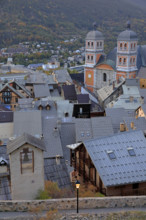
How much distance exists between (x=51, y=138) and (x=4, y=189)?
1396 centimetres

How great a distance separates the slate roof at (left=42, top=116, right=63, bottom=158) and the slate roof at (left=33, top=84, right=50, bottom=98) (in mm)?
22592

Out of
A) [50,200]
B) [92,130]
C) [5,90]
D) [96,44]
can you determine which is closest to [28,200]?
[50,200]

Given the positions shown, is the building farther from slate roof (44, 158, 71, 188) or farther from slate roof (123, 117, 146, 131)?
slate roof (123, 117, 146, 131)

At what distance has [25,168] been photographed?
17.6 m

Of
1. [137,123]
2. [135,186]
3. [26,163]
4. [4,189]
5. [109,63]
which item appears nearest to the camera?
[26,163]

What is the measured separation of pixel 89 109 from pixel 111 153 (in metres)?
27.8

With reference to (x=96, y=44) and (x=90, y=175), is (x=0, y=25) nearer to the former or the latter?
(x=96, y=44)

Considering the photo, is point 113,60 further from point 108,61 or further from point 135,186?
point 135,186

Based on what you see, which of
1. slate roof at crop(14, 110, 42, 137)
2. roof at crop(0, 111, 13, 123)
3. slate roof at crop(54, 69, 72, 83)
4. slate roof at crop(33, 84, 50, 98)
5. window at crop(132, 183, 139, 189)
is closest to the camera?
window at crop(132, 183, 139, 189)

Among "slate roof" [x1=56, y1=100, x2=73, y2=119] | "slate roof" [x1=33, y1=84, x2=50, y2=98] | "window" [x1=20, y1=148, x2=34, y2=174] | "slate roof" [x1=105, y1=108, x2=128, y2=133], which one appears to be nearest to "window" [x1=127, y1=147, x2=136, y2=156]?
"window" [x1=20, y1=148, x2=34, y2=174]

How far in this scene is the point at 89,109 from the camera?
4788cm

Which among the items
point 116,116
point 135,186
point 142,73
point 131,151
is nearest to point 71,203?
point 135,186

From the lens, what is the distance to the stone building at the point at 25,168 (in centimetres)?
1711

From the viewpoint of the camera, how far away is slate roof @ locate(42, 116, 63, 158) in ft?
97.7
